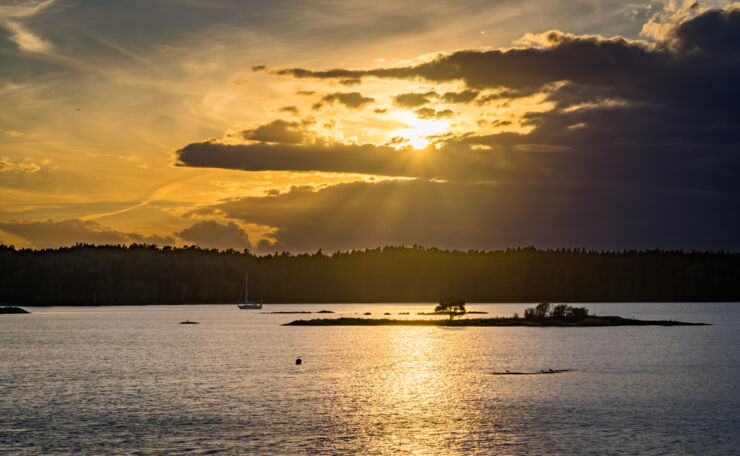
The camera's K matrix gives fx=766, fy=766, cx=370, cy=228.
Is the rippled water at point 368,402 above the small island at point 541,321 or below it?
below

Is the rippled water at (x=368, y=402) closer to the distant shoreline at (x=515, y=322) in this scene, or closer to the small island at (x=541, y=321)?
the distant shoreline at (x=515, y=322)

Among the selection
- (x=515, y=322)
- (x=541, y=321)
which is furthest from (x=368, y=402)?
(x=541, y=321)

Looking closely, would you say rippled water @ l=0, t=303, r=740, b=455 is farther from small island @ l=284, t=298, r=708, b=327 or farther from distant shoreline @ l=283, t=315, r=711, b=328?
small island @ l=284, t=298, r=708, b=327

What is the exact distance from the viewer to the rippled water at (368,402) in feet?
145

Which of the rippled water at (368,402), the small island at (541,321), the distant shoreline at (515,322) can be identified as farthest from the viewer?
the small island at (541,321)

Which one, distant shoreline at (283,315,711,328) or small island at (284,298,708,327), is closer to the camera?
distant shoreline at (283,315,711,328)

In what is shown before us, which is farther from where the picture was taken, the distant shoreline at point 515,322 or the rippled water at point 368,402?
the distant shoreline at point 515,322

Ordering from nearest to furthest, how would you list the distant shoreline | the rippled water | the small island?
the rippled water < the distant shoreline < the small island

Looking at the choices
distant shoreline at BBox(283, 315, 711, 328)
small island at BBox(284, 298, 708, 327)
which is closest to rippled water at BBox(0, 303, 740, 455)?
distant shoreline at BBox(283, 315, 711, 328)

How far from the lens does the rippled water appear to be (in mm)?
44344

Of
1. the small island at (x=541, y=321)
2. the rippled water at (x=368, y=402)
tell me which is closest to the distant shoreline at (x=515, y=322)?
the small island at (x=541, y=321)

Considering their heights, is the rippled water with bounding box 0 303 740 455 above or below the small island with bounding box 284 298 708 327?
below

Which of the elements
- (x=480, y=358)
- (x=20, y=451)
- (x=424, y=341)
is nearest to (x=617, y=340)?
(x=424, y=341)

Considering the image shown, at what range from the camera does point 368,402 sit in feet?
203
